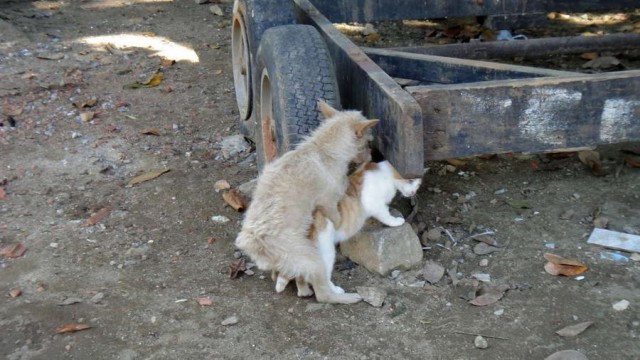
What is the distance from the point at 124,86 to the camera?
24.1 feet

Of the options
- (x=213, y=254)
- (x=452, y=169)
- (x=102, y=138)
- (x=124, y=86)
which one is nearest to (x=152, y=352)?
(x=213, y=254)

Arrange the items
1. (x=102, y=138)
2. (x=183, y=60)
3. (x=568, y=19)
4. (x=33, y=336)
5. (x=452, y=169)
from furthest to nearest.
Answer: (x=568, y=19), (x=183, y=60), (x=102, y=138), (x=452, y=169), (x=33, y=336)

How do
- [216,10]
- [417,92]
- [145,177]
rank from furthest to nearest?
[216,10], [145,177], [417,92]

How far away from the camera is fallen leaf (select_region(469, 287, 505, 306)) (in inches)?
154

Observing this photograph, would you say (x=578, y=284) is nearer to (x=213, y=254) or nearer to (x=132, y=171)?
(x=213, y=254)

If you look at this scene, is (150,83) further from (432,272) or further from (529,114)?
(529,114)

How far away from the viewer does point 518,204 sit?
16.0 ft

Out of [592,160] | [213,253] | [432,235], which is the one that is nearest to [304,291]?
[213,253]

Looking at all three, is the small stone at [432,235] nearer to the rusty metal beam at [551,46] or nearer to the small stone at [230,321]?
the small stone at [230,321]

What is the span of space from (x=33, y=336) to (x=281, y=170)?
60.4 inches

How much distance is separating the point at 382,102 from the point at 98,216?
93.1 inches

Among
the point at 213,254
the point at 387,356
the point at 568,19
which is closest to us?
the point at 387,356

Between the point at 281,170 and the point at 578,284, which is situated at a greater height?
the point at 281,170

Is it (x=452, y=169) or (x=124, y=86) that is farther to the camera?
(x=124, y=86)
